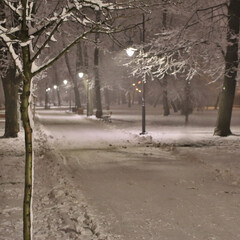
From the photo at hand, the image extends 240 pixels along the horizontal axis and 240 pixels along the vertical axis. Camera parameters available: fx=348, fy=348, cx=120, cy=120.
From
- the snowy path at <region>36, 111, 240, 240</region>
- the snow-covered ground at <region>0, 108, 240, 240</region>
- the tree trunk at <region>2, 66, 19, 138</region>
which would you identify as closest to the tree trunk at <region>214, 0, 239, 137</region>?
the snowy path at <region>36, 111, 240, 240</region>

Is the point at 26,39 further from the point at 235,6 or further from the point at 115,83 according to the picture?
the point at 115,83

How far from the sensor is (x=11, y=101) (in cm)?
1620

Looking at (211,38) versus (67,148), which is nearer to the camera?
(67,148)

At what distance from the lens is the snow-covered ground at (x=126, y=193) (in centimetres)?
532

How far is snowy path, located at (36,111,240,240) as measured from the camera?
5421 mm

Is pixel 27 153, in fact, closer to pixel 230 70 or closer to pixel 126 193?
pixel 126 193

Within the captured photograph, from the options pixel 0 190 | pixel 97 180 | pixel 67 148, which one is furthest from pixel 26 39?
pixel 67 148

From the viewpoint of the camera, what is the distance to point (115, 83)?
37469 mm

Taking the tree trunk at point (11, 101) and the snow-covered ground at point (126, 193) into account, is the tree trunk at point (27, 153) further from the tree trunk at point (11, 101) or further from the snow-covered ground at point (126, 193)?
the tree trunk at point (11, 101)

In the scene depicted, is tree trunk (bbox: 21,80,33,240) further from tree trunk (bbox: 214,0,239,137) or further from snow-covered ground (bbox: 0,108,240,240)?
tree trunk (bbox: 214,0,239,137)

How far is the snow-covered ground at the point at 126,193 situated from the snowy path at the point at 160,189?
1 centimetres

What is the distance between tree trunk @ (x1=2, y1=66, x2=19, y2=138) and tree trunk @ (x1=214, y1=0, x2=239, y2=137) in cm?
991

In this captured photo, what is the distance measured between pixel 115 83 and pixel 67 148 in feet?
80.0

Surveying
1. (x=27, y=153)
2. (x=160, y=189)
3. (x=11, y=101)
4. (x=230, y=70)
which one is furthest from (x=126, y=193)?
(x=230, y=70)
